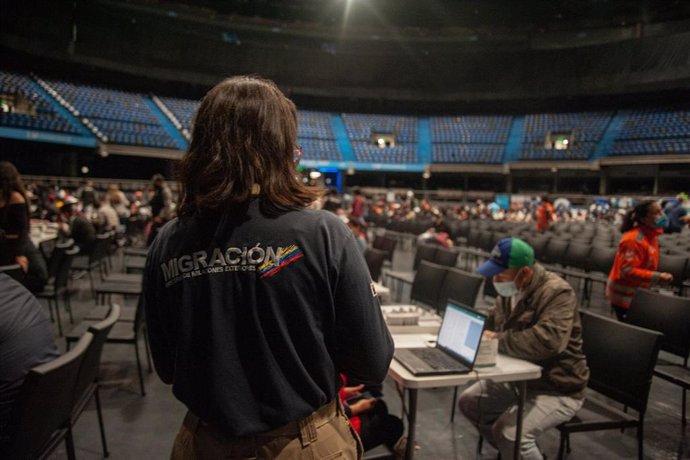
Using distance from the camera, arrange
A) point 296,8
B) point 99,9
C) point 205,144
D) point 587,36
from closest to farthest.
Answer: point 205,144
point 99,9
point 587,36
point 296,8

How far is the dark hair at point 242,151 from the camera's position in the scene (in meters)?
1.09

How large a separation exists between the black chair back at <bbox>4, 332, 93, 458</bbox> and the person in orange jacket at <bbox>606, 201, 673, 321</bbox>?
158 inches

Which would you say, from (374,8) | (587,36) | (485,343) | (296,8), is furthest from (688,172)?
(485,343)

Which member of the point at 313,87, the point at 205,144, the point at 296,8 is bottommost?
the point at 205,144

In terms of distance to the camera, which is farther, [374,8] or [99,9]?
[374,8]

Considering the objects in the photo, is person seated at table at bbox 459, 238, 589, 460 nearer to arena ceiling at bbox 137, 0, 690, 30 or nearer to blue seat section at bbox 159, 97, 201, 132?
blue seat section at bbox 159, 97, 201, 132

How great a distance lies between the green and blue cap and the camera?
257cm

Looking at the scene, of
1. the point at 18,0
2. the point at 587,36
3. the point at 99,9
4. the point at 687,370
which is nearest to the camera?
the point at 687,370

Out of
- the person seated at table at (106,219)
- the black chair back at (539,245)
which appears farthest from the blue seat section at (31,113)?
the black chair back at (539,245)

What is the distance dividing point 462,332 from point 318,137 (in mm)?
25934

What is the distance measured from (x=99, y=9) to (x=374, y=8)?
1423cm

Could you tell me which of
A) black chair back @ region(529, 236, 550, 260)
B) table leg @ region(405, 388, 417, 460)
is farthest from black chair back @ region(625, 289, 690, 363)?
black chair back @ region(529, 236, 550, 260)

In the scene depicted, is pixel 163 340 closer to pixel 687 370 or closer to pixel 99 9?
pixel 687 370

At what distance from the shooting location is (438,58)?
1139 inches
